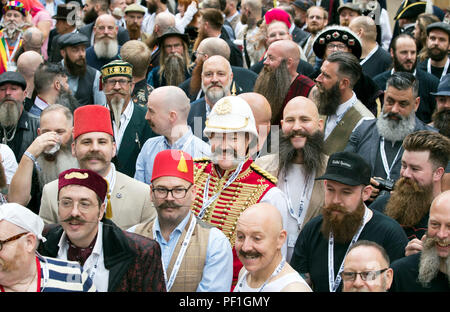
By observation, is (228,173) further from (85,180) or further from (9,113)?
(9,113)

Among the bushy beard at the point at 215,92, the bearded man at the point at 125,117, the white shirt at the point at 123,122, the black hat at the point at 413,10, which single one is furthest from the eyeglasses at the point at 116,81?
the black hat at the point at 413,10

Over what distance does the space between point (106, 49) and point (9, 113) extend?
2.92 metres

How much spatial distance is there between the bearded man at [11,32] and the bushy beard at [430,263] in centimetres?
703

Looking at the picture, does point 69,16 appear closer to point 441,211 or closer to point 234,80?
point 234,80

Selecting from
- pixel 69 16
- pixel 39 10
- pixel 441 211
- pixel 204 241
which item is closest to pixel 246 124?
pixel 204 241

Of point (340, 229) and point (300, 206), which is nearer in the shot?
point (340, 229)

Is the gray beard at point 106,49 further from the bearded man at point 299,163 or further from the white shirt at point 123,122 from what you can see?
the bearded man at point 299,163

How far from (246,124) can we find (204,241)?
1048 mm

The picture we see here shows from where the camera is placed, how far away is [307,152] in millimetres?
6551

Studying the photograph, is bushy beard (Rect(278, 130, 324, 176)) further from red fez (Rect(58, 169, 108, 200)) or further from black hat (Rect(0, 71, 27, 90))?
black hat (Rect(0, 71, 27, 90))

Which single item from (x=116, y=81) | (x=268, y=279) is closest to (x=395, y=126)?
(x=268, y=279)

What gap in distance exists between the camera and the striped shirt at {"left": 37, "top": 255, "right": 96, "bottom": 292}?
15.5 ft

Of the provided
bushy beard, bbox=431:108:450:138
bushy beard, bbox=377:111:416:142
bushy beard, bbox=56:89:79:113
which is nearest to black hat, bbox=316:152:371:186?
bushy beard, bbox=377:111:416:142

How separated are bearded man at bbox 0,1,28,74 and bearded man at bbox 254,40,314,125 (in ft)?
12.5
